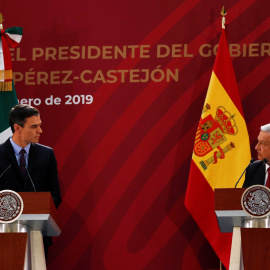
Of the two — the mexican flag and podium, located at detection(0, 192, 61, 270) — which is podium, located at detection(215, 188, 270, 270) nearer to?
podium, located at detection(0, 192, 61, 270)

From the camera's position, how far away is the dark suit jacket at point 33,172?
17.0 feet

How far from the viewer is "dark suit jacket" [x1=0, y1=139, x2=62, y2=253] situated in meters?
5.17

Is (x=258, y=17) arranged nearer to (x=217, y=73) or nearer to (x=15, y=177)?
(x=217, y=73)

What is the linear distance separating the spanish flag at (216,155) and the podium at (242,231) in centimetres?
105

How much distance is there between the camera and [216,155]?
5.71 meters

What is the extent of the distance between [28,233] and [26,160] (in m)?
0.96

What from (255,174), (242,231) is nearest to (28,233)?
(242,231)

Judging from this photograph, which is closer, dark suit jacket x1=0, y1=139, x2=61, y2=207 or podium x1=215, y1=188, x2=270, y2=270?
podium x1=215, y1=188, x2=270, y2=270

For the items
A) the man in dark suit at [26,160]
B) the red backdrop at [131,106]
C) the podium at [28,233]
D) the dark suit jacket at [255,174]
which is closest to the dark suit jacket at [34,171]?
the man in dark suit at [26,160]

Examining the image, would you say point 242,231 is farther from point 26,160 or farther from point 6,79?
point 6,79

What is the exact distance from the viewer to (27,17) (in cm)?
634

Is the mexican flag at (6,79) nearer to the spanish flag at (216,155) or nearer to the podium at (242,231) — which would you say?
the spanish flag at (216,155)

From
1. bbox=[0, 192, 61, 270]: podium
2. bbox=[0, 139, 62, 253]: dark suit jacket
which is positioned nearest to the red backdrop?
bbox=[0, 139, 62, 253]: dark suit jacket

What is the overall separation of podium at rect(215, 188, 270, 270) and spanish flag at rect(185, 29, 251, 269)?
1.05 m
